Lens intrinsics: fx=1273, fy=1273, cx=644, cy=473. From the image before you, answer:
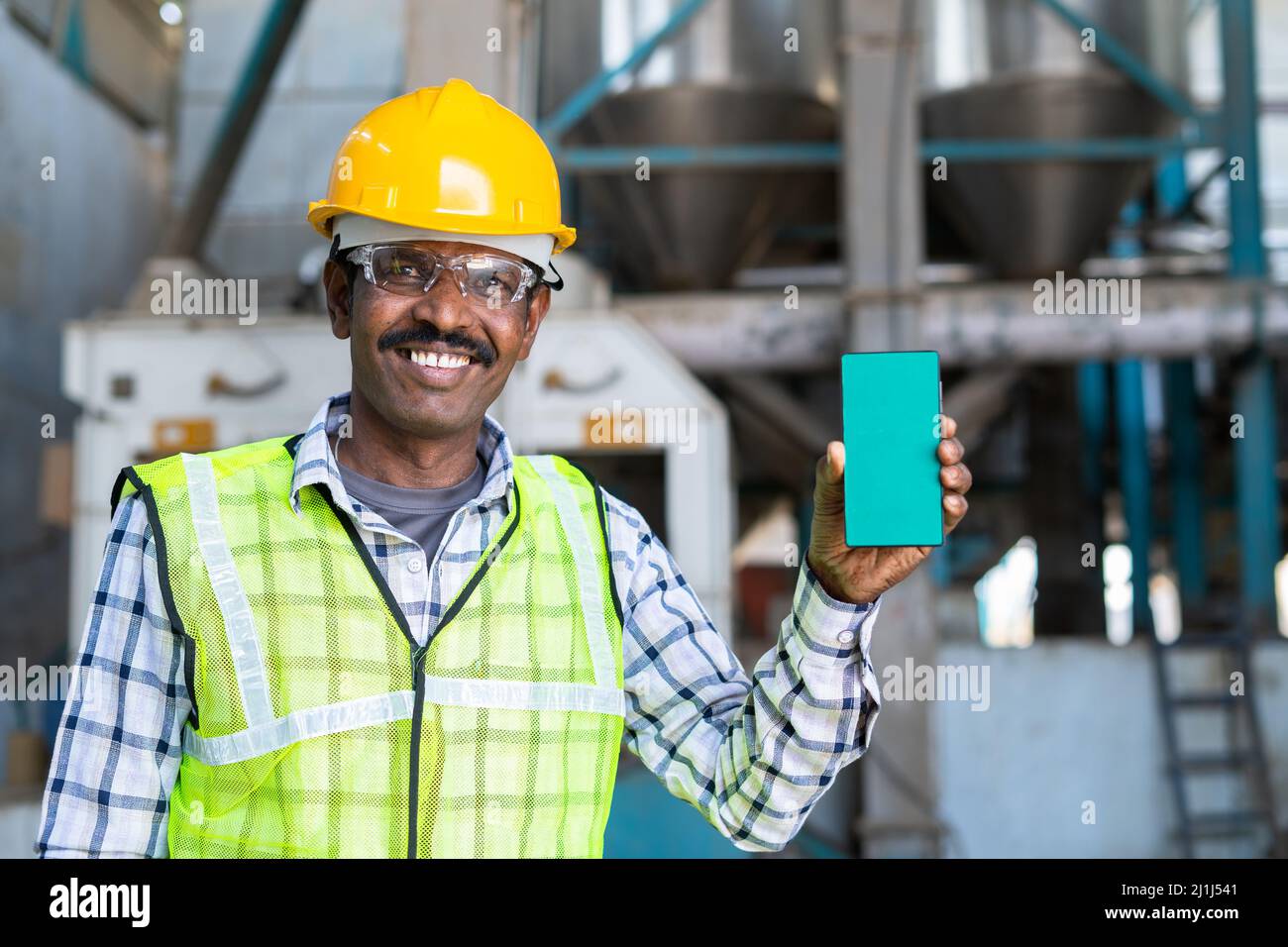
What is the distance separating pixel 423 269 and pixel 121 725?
1.77 feet

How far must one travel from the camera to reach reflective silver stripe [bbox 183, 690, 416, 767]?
123 centimetres

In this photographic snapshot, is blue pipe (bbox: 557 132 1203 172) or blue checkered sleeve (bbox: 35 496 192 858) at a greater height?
blue pipe (bbox: 557 132 1203 172)

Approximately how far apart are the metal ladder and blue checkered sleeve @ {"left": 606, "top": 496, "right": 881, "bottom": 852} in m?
4.57

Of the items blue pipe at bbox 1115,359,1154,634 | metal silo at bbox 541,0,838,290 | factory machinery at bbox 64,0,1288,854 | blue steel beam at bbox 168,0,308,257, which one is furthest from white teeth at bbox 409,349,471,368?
blue pipe at bbox 1115,359,1154,634

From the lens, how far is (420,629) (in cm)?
131

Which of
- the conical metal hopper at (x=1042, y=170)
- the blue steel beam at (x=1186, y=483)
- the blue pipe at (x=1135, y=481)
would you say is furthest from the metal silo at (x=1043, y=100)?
the blue steel beam at (x=1186, y=483)

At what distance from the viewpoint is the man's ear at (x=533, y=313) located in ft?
4.60

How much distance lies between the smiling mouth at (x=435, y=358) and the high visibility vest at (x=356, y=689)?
176 millimetres

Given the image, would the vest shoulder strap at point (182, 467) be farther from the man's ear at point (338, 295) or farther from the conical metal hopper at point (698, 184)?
the conical metal hopper at point (698, 184)

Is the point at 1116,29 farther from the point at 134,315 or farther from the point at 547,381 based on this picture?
the point at 134,315

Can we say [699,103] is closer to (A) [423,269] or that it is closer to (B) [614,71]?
(B) [614,71]

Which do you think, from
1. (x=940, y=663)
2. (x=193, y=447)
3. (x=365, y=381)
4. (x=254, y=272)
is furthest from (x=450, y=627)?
(x=254, y=272)

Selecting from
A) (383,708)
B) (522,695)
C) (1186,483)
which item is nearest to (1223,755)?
(1186,483)

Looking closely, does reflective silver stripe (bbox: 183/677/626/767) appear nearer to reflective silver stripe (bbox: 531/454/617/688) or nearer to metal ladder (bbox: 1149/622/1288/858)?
reflective silver stripe (bbox: 531/454/617/688)
